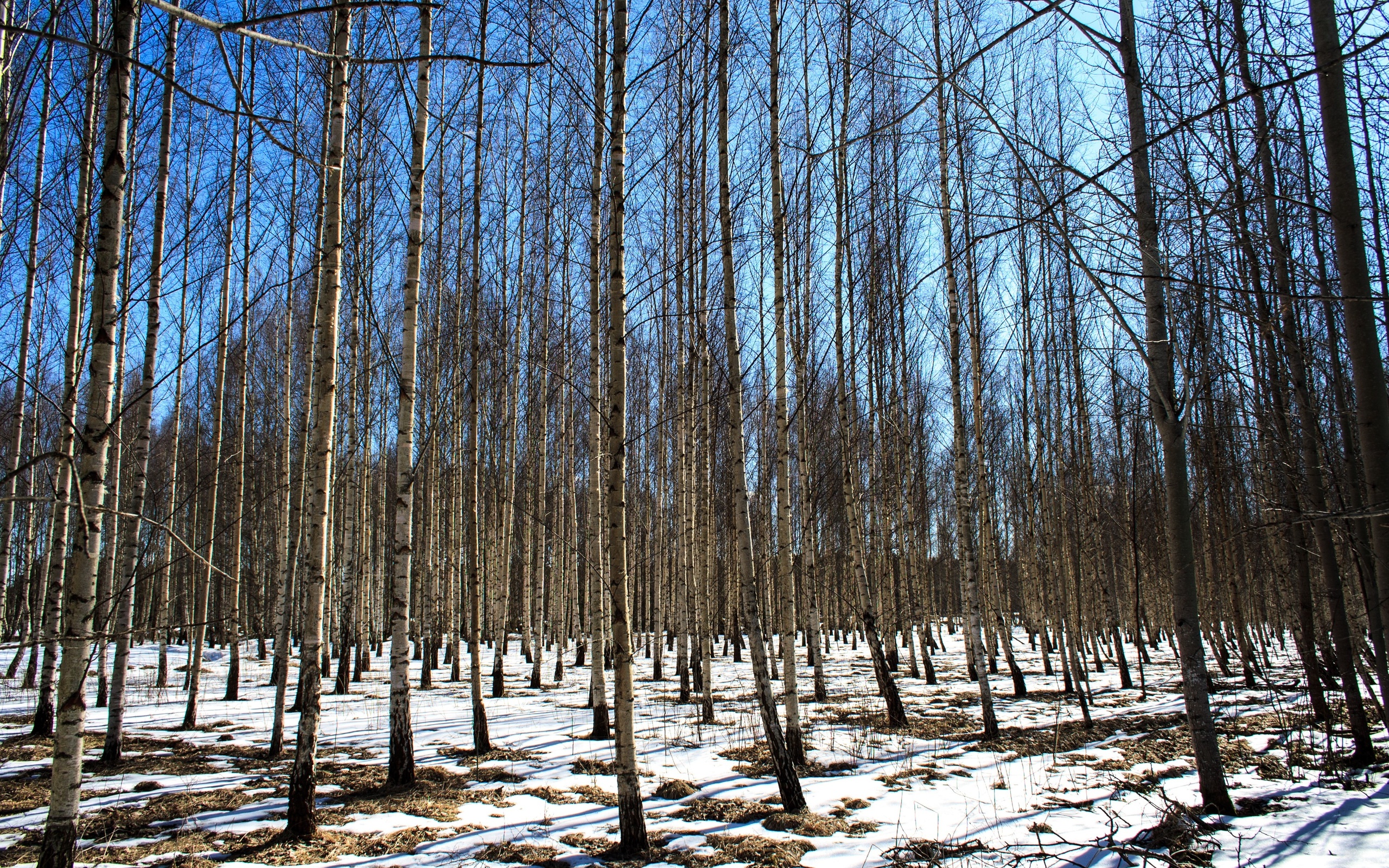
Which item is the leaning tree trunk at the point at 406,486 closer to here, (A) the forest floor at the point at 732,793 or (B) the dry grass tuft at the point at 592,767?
(A) the forest floor at the point at 732,793

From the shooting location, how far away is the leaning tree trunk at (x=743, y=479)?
4719 mm

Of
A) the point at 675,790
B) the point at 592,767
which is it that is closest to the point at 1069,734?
the point at 675,790

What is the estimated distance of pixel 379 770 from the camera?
5.90m

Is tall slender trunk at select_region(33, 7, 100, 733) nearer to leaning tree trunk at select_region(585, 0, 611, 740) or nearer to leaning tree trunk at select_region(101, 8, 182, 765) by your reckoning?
leaning tree trunk at select_region(101, 8, 182, 765)

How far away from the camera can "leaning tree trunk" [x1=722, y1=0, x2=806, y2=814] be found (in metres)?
4.72

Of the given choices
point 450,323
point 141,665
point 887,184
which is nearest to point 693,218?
point 887,184

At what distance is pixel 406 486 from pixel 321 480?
956 mm

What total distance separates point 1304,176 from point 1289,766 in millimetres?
4524

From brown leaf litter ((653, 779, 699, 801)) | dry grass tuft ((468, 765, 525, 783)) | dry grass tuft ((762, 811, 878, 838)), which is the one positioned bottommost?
brown leaf litter ((653, 779, 699, 801))

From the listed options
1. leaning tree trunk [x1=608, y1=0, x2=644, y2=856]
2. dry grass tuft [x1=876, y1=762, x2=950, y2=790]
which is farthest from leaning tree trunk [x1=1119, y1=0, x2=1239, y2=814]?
leaning tree trunk [x1=608, y1=0, x2=644, y2=856]

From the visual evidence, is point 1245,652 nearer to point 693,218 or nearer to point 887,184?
point 887,184

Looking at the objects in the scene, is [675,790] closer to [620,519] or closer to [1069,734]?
[620,519]

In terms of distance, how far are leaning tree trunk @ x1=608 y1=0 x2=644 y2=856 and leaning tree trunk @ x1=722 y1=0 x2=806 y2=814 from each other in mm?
1097

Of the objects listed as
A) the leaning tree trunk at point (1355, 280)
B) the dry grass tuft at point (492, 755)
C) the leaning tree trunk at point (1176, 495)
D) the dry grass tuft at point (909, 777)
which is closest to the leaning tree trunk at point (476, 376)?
the dry grass tuft at point (492, 755)
